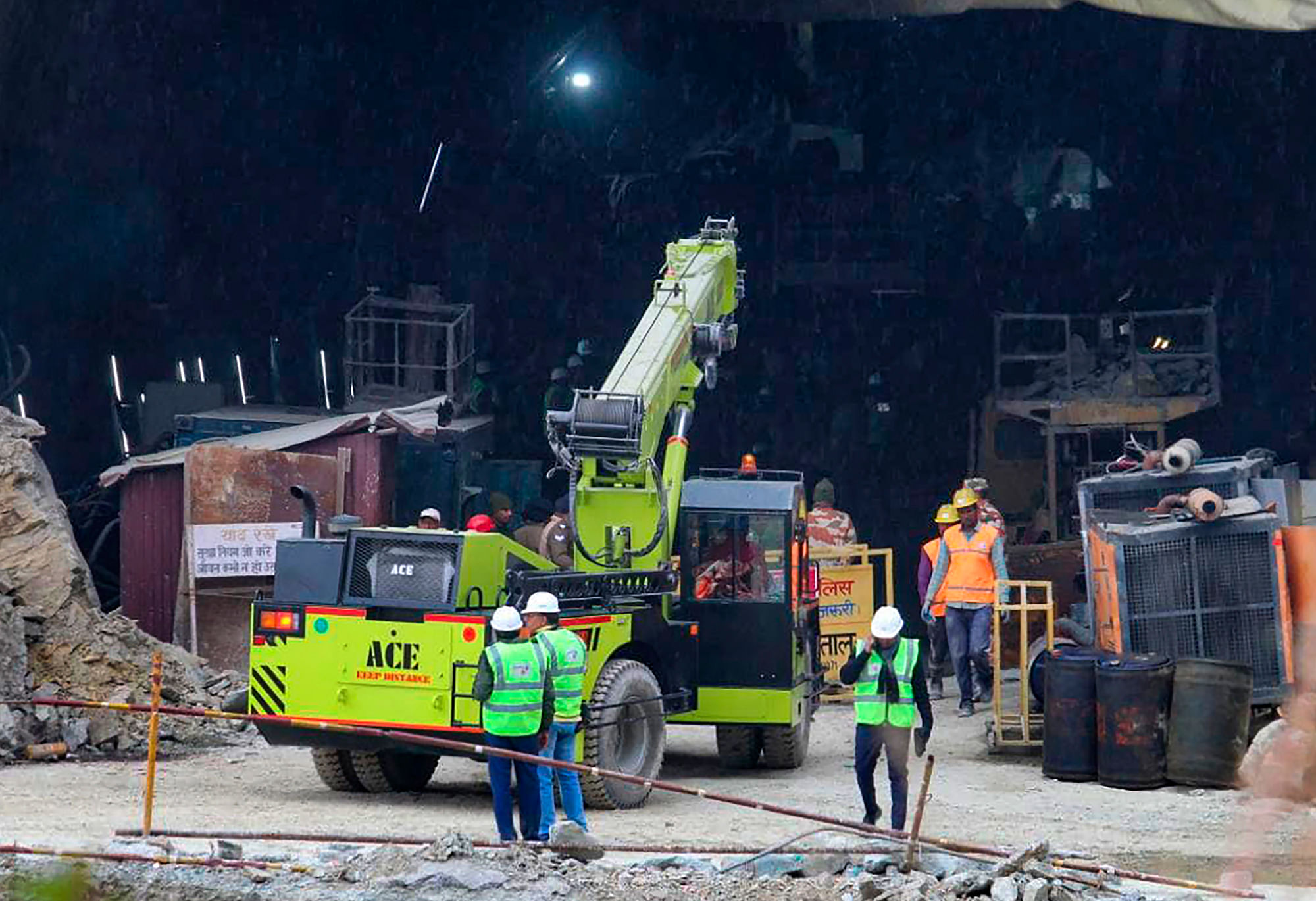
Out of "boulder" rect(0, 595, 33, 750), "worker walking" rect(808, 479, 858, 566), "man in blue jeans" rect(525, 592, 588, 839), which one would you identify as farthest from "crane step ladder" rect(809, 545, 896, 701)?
"boulder" rect(0, 595, 33, 750)

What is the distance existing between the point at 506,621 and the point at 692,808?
2.46m

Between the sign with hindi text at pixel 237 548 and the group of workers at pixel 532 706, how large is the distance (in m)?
6.96

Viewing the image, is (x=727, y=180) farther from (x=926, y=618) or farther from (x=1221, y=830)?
(x=1221, y=830)

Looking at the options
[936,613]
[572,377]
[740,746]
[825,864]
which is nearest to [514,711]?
[825,864]

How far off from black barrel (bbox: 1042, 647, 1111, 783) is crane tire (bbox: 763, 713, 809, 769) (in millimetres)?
1824

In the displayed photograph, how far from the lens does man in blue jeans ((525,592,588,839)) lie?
1048 cm

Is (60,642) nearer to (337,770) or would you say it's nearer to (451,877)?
(337,770)

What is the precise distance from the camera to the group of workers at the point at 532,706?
10141 mm

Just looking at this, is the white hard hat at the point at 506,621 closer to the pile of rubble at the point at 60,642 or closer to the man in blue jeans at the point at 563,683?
the man in blue jeans at the point at 563,683

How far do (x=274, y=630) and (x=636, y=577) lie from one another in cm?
248

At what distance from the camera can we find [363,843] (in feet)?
31.6

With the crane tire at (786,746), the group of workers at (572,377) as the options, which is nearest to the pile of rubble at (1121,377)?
the group of workers at (572,377)

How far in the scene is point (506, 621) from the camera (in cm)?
1043

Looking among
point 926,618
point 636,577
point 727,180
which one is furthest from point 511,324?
point 636,577
